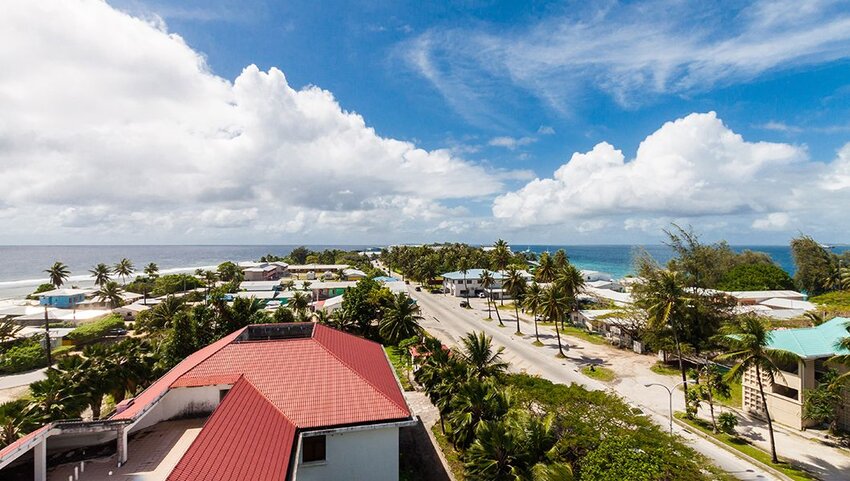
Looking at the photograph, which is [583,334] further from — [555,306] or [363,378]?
[363,378]

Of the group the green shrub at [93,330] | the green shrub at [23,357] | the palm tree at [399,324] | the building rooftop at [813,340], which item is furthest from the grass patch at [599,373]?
the green shrub at [93,330]

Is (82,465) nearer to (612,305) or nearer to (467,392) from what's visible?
(467,392)

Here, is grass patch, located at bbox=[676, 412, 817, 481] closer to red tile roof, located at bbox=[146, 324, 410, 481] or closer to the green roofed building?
the green roofed building

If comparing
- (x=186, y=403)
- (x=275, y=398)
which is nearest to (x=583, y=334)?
(x=275, y=398)

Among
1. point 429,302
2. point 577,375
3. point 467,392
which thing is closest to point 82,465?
point 467,392

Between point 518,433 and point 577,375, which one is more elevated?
point 518,433
